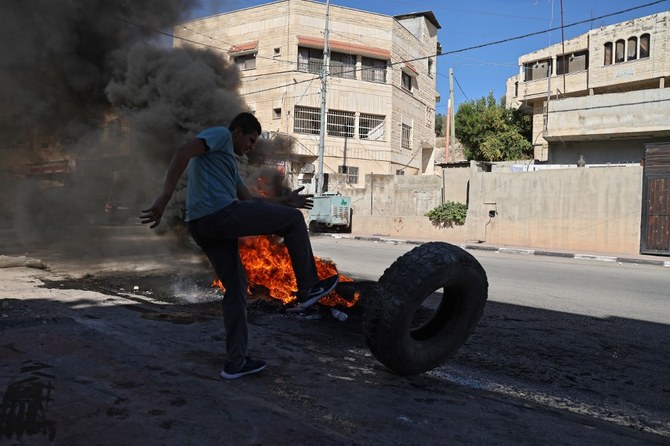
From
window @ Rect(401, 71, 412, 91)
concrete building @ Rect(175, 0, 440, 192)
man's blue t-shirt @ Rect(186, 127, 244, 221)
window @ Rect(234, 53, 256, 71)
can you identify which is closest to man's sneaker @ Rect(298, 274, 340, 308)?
man's blue t-shirt @ Rect(186, 127, 244, 221)

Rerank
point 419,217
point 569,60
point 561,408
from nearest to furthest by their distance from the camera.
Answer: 1. point 561,408
2. point 419,217
3. point 569,60

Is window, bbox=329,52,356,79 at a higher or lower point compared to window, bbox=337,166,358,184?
higher

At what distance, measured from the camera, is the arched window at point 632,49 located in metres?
27.0

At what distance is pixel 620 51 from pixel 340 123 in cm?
1693

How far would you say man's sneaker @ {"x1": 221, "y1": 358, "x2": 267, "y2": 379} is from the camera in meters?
3.09

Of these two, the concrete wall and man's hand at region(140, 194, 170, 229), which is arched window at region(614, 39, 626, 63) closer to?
the concrete wall

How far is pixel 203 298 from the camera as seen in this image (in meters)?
6.25

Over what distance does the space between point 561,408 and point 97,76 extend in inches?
333

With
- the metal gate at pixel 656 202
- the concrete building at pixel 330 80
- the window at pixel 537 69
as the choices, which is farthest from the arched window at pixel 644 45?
the metal gate at pixel 656 202

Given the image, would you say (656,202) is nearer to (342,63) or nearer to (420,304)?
(420,304)

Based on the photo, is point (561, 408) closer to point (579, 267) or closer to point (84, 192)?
point (579, 267)

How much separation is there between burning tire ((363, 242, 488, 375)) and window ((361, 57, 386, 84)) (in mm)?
31705

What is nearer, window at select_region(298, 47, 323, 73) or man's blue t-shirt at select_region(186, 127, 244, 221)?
man's blue t-shirt at select_region(186, 127, 244, 221)

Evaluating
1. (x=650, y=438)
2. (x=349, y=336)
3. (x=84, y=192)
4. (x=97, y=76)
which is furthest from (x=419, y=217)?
(x=650, y=438)
